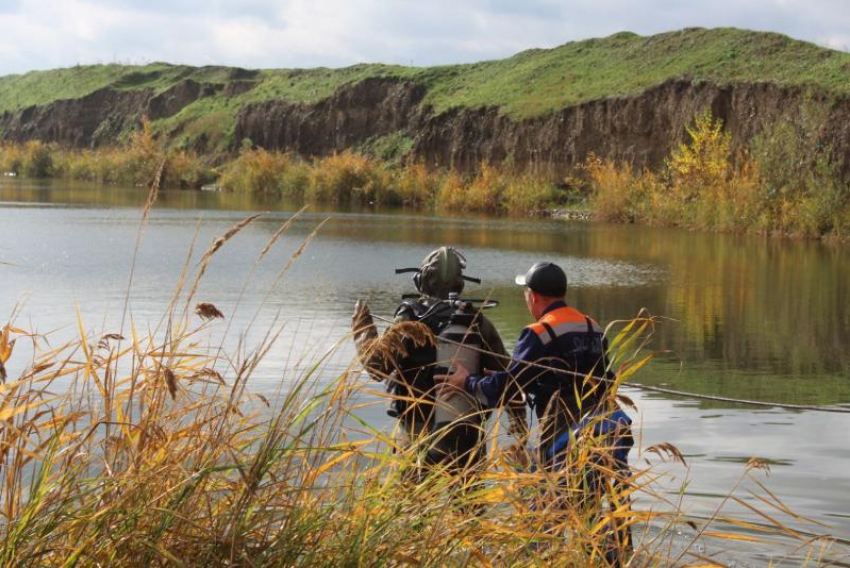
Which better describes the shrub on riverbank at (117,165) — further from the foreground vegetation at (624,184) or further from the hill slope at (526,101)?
the hill slope at (526,101)

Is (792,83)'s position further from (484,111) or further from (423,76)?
(423,76)

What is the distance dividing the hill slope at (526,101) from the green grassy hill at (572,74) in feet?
0.43

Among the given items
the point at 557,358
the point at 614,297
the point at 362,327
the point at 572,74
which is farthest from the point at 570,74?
the point at 362,327

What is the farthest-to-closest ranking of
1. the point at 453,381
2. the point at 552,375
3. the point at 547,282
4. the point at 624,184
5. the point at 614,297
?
the point at 624,184
the point at 614,297
the point at 547,282
the point at 552,375
the point at 453,381

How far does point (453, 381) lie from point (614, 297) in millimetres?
15547

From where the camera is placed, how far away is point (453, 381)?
17.9ft

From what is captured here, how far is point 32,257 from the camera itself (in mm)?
25203

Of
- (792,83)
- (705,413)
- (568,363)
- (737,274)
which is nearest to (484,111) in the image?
(792,83)

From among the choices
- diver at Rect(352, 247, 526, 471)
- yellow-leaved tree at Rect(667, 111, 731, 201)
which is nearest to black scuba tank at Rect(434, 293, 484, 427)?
diver at Rect(352, 247, 526, 471)

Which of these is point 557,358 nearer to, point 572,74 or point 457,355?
point 457,355

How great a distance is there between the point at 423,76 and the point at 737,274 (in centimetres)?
5892

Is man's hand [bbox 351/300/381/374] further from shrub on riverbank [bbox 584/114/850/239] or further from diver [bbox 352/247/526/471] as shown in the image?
shrub on riverbank [bbox 584/114/850/239]

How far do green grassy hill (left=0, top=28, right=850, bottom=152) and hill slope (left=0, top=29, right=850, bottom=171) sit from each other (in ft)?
0.43

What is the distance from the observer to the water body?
966cm
